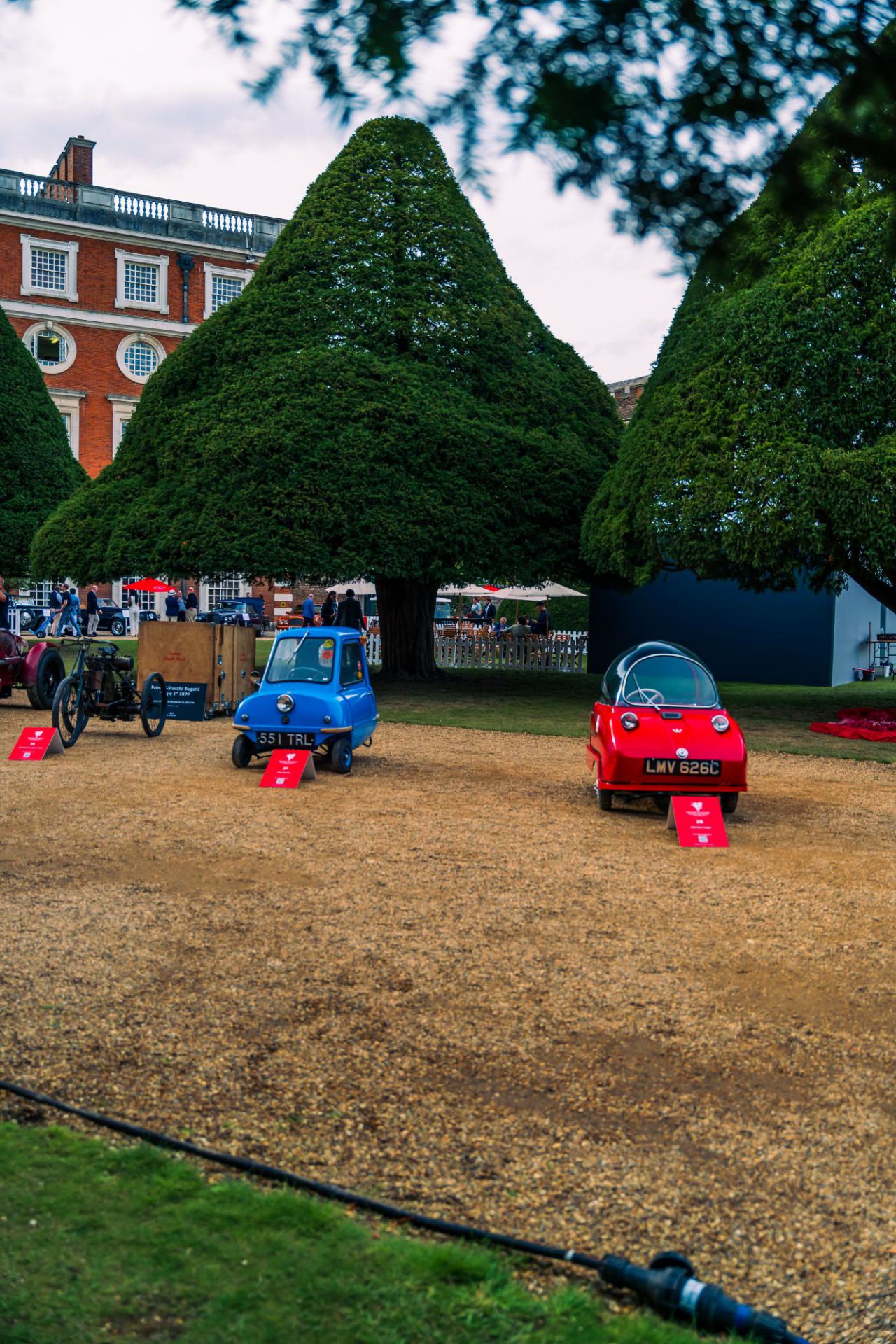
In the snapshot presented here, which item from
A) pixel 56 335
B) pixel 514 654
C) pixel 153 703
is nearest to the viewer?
pixel 153 703

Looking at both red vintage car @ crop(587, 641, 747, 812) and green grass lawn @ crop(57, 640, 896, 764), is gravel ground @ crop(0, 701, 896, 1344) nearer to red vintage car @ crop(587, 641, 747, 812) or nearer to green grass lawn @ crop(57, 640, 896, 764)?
red vintage car @ crop(587, 641, 747, 812)

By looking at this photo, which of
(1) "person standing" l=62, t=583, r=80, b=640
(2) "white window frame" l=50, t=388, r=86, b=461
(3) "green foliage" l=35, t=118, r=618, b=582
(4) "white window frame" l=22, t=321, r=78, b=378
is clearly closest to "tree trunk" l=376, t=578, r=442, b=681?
(3) "green foliage" l=35, t=118, r=618, b=582

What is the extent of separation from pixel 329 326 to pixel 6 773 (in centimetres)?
1195

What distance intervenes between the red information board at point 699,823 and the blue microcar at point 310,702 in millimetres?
3743

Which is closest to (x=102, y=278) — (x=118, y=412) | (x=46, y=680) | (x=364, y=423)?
(x=118, y=412)

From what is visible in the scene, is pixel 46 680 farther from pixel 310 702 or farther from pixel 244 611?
pixel 244 611

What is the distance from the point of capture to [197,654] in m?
15.2

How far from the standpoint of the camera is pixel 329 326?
20094 millimetres

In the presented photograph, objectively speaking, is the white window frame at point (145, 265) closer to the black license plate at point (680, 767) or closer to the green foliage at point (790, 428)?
the green foliage at point (790, 428)

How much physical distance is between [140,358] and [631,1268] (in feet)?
151

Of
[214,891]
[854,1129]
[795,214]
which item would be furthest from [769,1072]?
[214,891]

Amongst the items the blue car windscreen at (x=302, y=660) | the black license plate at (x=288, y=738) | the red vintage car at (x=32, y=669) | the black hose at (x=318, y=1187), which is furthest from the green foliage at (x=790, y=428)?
the black hose at (x=318, y=1187)

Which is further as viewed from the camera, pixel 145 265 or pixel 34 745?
pixel 145 265

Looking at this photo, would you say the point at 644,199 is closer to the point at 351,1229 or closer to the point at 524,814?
the point at 351,1229
